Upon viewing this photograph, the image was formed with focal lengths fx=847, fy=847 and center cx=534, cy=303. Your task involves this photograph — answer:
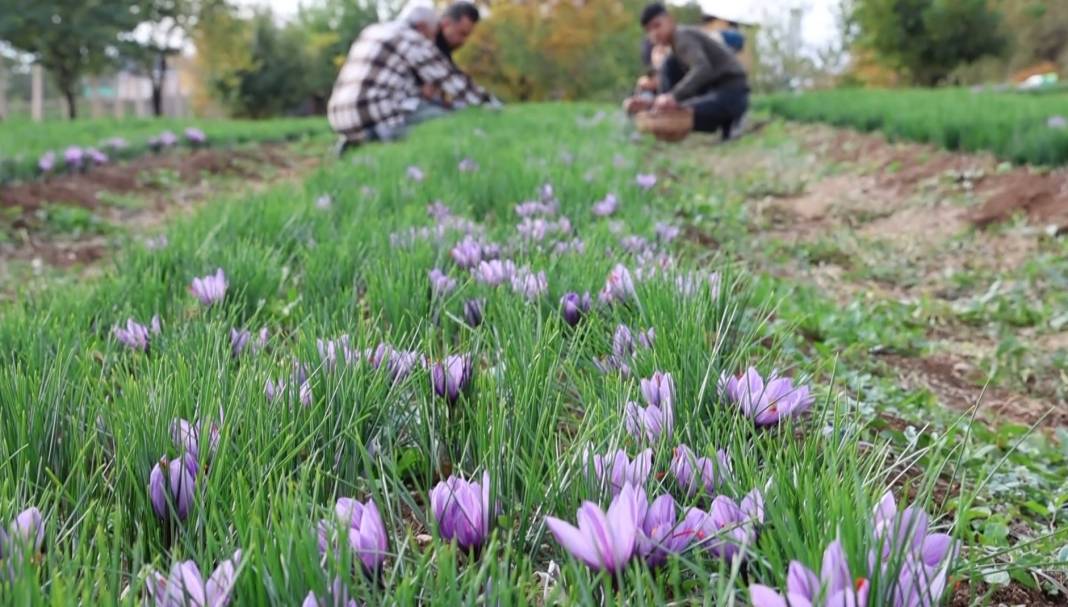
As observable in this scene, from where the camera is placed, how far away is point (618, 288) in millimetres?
1751

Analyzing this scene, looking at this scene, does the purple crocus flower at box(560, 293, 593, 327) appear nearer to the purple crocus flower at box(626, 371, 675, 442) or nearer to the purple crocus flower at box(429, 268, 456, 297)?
the purple crocus flower at box(429, 268, 456, 297)

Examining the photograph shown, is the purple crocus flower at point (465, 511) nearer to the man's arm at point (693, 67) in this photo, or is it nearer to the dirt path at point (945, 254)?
the dirt path at point (945, 254)

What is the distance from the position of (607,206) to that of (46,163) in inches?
198

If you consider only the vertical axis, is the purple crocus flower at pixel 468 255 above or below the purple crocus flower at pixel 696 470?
above

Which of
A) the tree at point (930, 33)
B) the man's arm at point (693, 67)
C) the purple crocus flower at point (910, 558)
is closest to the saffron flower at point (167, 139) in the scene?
the man's arm at point (693, 67)

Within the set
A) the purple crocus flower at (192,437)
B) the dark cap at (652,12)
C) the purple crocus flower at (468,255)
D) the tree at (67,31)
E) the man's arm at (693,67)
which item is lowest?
the purple crocus flower at (192,437)

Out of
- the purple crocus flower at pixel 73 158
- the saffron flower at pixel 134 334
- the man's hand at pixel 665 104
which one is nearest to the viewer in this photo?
the saffron flower at pixel 134 334

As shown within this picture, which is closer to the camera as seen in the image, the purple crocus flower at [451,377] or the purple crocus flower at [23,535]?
the purple crocus flower at [23,535]

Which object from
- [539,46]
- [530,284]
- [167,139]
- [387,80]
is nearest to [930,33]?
[539,46]

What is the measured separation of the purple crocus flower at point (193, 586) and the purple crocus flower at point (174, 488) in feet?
0.68

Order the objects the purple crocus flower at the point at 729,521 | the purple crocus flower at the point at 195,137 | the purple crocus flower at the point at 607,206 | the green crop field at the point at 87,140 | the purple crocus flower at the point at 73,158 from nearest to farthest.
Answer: the purple crocus flower at the point at 729,521, the purple crocus flower at the point at 607,206, the green crop field at the point at 87,140, the purple crocus flower at the point at 73,158, the purple crocus flower at the point at 195,137

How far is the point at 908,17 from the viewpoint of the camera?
28828 mm

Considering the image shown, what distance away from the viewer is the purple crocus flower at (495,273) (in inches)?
74.8

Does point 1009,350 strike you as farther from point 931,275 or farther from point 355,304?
point 355,304
